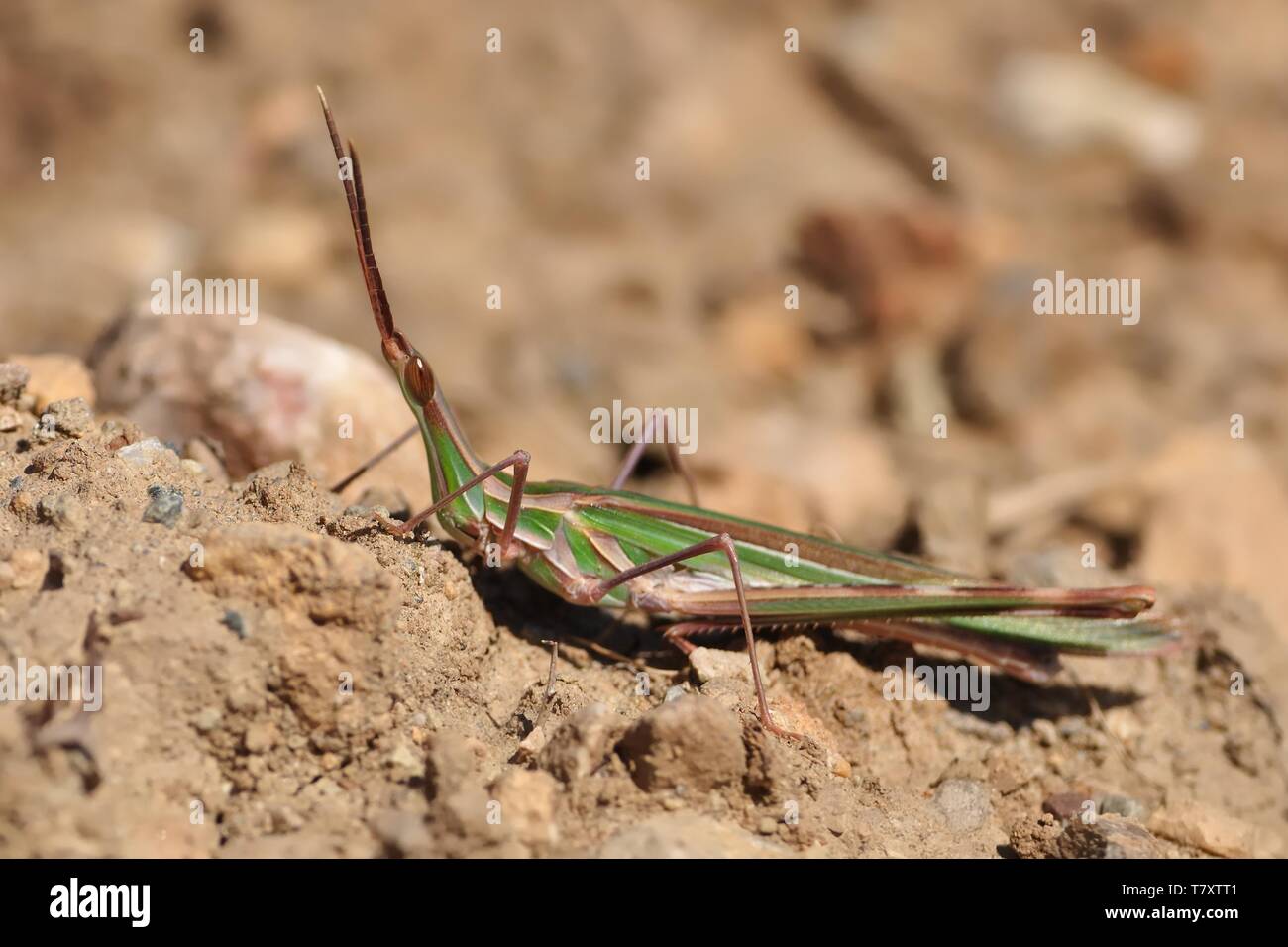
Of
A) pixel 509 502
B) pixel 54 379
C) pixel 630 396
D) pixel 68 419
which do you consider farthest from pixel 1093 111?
pixel 68 419

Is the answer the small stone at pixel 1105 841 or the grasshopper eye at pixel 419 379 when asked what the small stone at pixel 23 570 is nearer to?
the grasshopper eye at pixel 419 379

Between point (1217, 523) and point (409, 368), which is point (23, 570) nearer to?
point (409, 368)

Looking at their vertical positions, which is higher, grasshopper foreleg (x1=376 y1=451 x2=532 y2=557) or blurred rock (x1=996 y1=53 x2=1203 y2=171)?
blurred rock (x1=996 y1=53 x2=1203 y2=171)

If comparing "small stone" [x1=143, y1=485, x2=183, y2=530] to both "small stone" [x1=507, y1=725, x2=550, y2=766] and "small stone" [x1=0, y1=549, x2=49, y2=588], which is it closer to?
"small stone" [x1=0, y1=549, x2=49, y2=588]

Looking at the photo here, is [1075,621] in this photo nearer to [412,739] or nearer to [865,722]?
[865,722]

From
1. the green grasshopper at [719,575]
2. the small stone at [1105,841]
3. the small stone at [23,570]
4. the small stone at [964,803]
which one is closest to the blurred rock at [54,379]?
the small stone at [23,570]

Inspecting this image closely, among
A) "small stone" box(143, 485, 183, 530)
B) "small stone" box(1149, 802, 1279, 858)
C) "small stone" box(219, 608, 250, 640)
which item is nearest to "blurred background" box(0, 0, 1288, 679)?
"small stone" box(1149, 802, 1279, 858)
